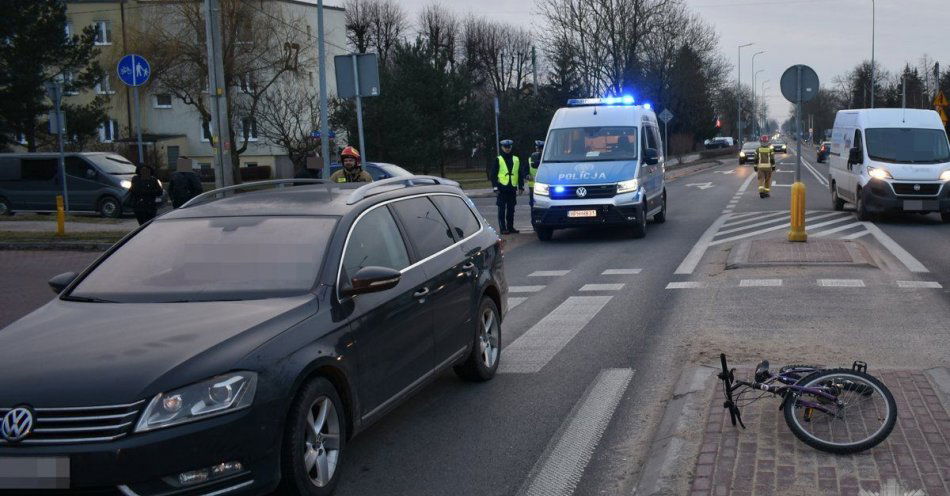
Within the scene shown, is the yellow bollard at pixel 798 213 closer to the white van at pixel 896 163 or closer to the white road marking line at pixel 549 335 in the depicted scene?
the white road marking line at pixel 549 335

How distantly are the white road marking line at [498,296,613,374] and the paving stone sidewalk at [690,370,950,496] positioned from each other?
2339mm

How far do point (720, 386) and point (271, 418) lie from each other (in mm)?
3323

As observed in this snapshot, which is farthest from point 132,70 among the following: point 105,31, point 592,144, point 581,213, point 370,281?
point 105,31

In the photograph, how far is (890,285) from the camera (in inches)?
471

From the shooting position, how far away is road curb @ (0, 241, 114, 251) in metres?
18.2

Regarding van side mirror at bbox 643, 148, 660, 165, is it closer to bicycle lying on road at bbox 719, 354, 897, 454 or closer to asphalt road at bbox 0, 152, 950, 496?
asphalt road at bbox 0, 152, 950, 496

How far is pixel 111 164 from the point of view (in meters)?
28.4

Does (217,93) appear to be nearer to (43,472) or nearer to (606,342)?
(606,342)

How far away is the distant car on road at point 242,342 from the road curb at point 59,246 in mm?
12324

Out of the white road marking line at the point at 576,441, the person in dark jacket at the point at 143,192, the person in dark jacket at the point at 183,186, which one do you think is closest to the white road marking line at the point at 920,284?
the white road marking line at the point at 576,441

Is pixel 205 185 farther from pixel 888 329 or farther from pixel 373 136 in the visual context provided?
pixel 888 329

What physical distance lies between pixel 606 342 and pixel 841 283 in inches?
173

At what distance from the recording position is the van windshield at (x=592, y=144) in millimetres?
18734

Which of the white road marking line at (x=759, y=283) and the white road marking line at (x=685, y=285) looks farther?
the white road marking line at (x=685, y=285)
